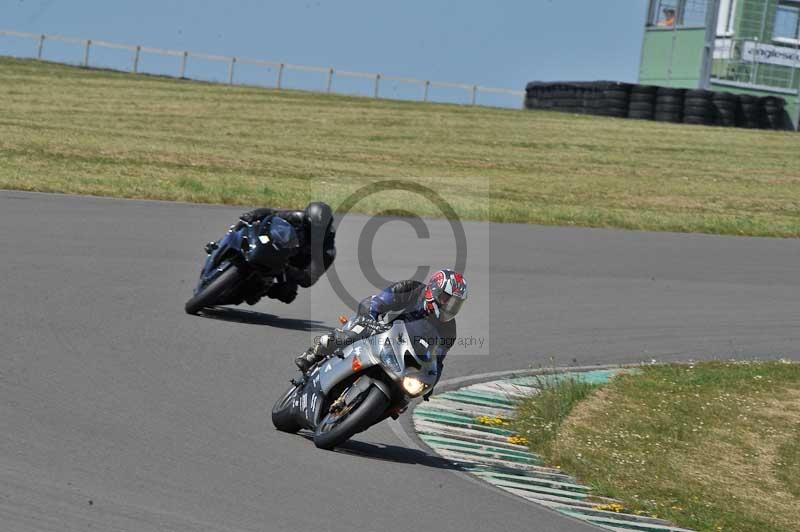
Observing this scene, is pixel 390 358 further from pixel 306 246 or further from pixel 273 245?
pixel 306 246

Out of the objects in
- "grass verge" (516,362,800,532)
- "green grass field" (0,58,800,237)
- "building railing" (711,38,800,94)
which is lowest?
"grass verge" (516,362,800,532)

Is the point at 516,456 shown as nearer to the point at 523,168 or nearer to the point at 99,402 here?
the point at 99,402

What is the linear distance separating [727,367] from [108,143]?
64.9ft

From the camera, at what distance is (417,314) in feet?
26.5

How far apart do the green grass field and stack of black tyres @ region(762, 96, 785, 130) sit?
234 cm

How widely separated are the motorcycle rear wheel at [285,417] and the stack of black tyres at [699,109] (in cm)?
3712

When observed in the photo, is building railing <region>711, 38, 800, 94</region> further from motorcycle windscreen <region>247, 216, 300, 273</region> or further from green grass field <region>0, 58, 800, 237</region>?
motorcycle windscreen <region>247, 216, 300, 273</region>

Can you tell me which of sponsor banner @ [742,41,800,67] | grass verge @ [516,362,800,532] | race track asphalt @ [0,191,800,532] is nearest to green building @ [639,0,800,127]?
sponsor banner @ [742,41,800,67]

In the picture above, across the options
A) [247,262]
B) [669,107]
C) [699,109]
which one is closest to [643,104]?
[669,107]

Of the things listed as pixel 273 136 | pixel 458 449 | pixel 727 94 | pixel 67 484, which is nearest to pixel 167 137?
pixel 273 136

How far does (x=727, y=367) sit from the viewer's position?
1273 cm

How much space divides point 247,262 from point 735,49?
124 ft

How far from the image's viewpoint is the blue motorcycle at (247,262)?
12.0 meters

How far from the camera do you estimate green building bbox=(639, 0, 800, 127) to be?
4619cm
